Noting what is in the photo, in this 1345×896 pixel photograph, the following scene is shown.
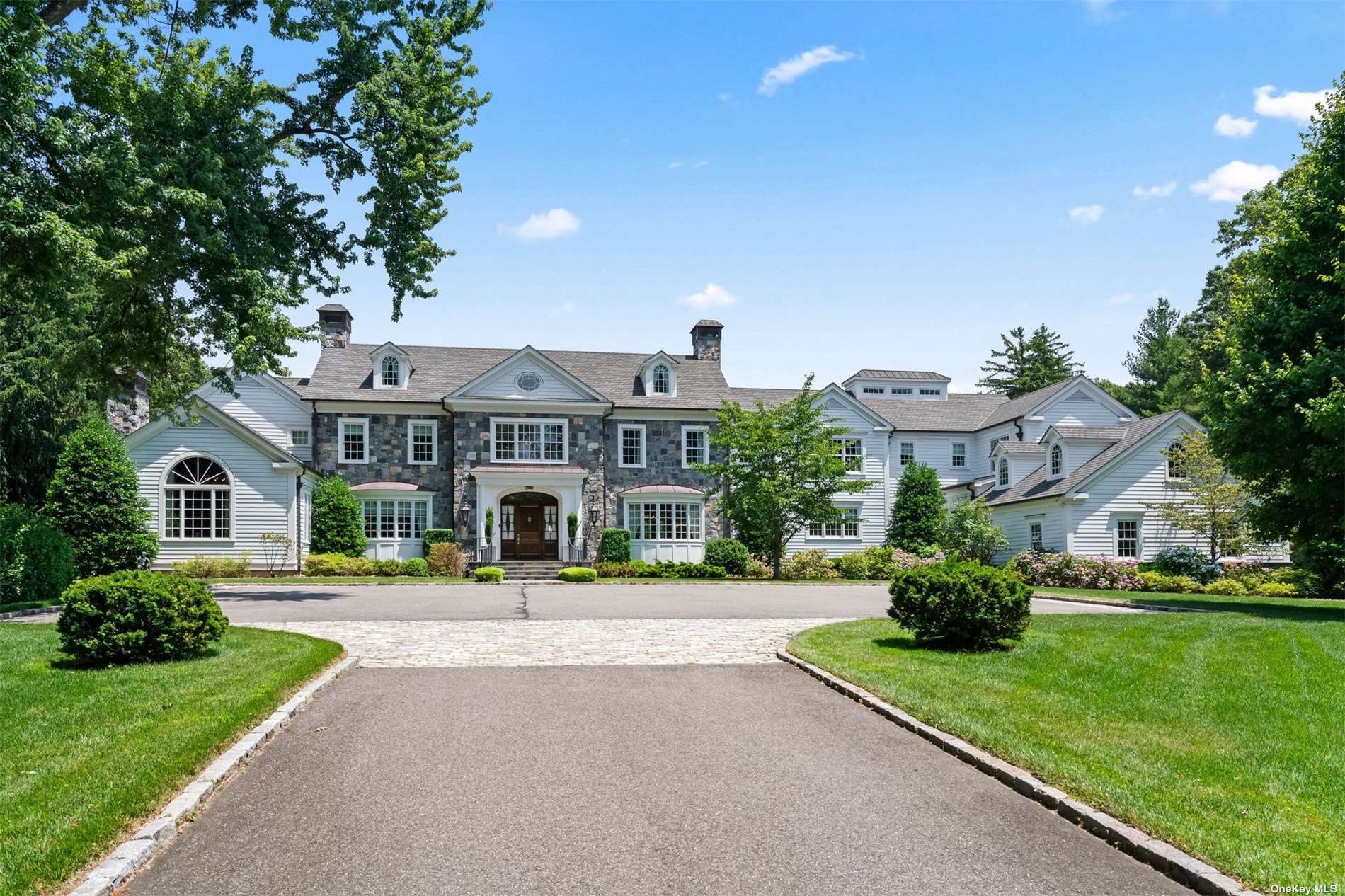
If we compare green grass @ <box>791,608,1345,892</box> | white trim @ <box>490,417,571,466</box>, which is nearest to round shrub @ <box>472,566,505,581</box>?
white trim @ <box>490,417,571,466</box>

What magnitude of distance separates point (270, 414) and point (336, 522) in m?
6.08

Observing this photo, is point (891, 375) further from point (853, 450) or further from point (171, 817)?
point (171, 817)

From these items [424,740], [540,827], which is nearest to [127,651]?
[424,740]

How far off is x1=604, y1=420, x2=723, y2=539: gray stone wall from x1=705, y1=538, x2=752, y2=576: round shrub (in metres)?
3.01

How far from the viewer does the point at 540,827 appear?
5.74m

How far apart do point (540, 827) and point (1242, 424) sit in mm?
20578

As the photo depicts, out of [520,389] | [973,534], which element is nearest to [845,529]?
[973,534]

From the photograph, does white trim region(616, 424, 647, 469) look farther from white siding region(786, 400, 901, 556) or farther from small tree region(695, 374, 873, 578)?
white siding region(786, 400, 901, 556)

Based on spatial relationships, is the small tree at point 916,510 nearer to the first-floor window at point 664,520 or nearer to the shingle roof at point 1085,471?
the shingle roof at point 1085,471

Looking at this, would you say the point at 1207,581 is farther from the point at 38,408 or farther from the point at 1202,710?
the point at 38,408

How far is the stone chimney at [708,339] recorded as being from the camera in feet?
145

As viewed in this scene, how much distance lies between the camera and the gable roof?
3428 cm

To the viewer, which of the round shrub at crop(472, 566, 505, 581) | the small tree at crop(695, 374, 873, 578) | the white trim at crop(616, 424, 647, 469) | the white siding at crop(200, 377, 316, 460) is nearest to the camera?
the round shrub at crop(472, 566, 505, 581)

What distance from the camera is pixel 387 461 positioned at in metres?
37.2
